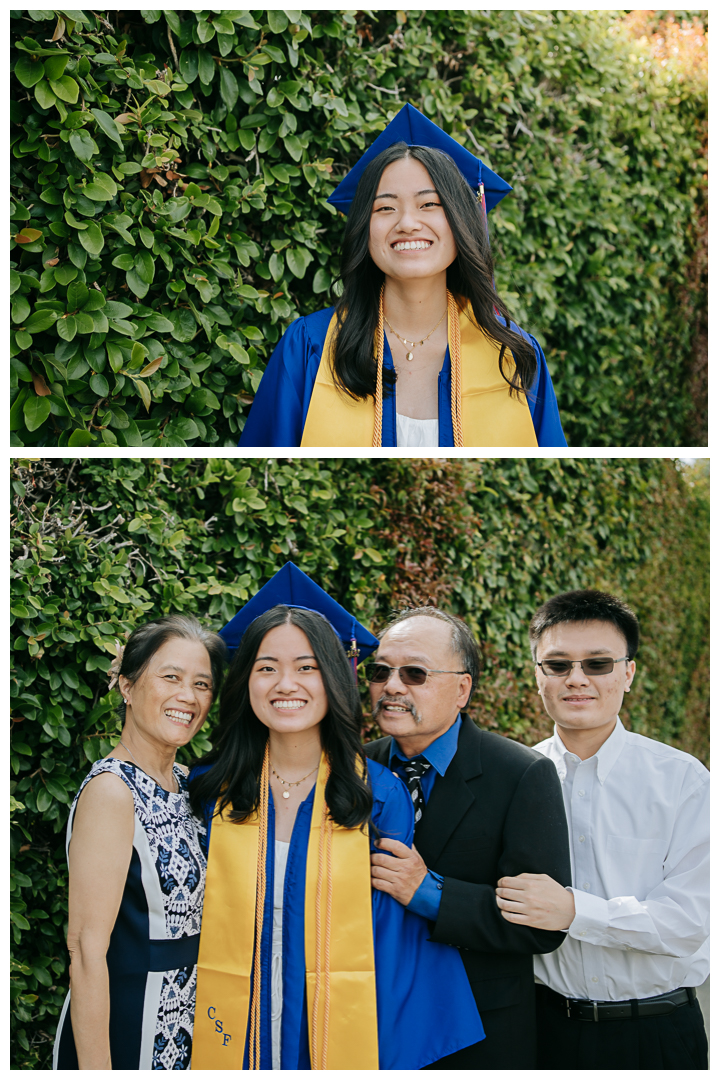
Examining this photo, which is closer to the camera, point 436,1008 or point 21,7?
point 436,1008

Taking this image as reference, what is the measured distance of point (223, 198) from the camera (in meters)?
3.23

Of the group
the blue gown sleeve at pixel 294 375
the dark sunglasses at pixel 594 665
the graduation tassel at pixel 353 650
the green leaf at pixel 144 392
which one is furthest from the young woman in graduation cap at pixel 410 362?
the dark sunglasses at pixel 594 665

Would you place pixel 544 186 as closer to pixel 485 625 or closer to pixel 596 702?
pixel 485 625

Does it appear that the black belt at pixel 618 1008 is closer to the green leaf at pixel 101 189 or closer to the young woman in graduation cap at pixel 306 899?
the young woman in graduation cap at pixel 306 899

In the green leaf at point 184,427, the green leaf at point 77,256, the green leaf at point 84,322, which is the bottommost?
the green leaf at point 184,427

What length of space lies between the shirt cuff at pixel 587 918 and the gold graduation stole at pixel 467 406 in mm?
1474

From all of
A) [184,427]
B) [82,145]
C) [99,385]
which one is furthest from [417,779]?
[82,145]

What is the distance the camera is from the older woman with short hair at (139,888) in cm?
228

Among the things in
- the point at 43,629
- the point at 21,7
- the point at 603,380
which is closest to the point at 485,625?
the point at 603,380

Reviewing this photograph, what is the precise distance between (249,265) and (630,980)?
9.46ft

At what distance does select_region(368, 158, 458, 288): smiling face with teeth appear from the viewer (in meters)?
2.58

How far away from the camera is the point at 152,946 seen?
2.36 meters

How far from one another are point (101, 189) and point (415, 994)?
8.94 feet
